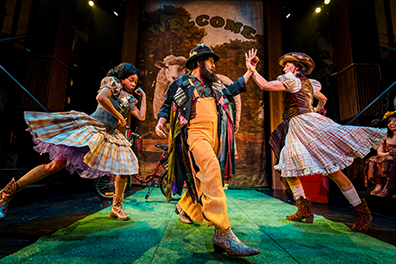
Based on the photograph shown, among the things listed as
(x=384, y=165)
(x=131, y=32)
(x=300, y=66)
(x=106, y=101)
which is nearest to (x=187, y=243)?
(x=106, y=101)

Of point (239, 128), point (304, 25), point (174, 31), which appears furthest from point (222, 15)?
point (239, 128)

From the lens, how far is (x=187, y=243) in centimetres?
158

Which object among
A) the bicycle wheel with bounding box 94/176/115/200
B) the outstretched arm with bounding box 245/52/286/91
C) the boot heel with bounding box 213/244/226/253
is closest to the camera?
the boot heel with bounding box 213/244/226/253

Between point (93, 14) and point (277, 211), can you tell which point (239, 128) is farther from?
point (93, 14)

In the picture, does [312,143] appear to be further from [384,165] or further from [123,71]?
[123,71]

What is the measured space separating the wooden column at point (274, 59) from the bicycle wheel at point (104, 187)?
4329 millimetres

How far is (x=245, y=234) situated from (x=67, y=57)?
5.50 m

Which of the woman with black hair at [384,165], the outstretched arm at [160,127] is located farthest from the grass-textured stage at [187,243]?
the woman with black hair at [384,165]

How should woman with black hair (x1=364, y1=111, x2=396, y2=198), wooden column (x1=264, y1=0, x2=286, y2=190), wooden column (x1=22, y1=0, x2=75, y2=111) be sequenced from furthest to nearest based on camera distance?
wooden column (x1=264, y1=0, x2=286, y2=190), wooden column (x1=22, y1=0, x2=75, y2=111), woman with black hair (x1=364, y1=111, x2=396, y2=198)

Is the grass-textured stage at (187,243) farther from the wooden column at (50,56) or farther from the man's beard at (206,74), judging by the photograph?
the wooden column at (50,56)

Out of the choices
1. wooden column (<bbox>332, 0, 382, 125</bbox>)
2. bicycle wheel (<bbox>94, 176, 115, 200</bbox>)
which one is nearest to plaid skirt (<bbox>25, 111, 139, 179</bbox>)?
bicycle wheel (<bbox>94, 176, 115, 200</bbox>)

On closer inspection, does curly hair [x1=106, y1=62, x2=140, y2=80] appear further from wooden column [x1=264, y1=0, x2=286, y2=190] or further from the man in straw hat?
wooden column [x1=264, y1=0, x2=286, y2=190]

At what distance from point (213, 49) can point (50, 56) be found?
4.35 metres

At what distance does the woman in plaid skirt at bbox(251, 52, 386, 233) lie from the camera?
194 cm
